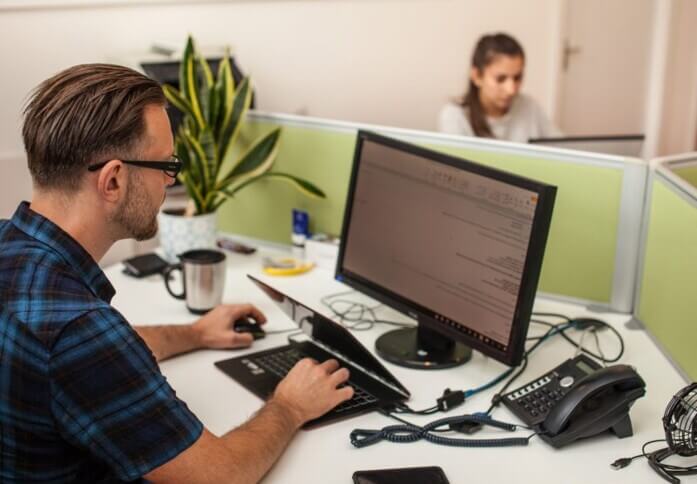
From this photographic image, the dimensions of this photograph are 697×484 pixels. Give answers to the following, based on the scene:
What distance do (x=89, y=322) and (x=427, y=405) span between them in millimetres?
685

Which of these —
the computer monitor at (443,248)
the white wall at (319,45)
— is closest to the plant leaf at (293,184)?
the computer monitor at (443,248)

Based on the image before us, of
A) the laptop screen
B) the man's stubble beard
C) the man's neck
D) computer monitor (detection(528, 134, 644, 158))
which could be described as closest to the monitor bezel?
computer monitor (detection(528, 134, 644, 158))

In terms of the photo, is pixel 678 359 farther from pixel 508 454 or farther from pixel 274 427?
pixel 274 427

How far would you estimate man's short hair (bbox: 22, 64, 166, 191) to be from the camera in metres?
1.28

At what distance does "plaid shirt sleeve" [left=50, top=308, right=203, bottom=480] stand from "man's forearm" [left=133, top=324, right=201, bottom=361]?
20.7 inches

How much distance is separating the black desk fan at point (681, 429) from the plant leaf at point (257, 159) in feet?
4.29

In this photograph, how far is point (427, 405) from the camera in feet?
5.24

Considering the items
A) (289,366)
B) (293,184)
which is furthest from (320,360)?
(293,184)

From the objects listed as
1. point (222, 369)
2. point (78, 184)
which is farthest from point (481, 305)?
point (78, 184)

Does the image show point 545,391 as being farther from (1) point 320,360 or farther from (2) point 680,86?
(2) point 680,86

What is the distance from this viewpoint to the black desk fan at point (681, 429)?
4.49ft

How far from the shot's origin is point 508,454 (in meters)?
1.43

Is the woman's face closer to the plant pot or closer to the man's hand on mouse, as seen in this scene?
the plant pot

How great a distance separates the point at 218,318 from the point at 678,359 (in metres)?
0.96
